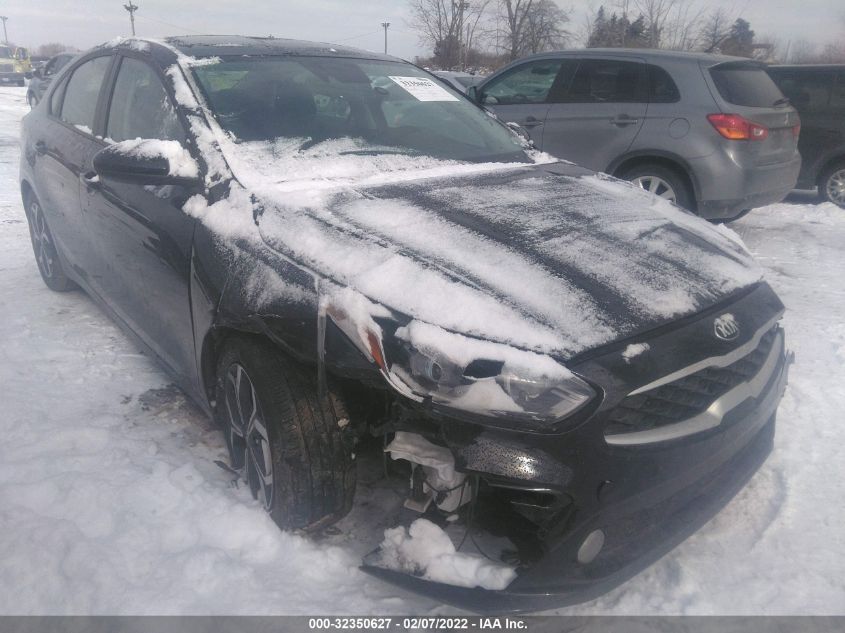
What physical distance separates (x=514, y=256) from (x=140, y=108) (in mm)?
1971

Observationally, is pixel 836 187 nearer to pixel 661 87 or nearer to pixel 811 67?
pixel 811 67

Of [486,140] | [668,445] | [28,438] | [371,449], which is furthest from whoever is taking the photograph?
[486,140]

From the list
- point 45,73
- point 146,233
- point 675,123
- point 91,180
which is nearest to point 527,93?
point 675,123

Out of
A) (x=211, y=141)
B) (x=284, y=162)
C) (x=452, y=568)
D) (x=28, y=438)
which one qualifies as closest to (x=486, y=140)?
(x=284, y=162)

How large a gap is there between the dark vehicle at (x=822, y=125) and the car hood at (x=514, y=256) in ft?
19.4

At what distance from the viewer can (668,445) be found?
1743mm

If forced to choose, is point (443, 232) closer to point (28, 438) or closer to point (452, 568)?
point (452, 568)

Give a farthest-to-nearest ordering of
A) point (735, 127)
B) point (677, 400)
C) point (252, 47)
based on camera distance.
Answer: point (735, 127), point (252, 47), point (677, 400)

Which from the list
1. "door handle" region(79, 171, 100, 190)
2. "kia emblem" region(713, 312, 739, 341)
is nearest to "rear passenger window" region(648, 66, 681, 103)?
"kia emblem" region(713, 312, 739, 341)

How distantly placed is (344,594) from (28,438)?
1.58 metres

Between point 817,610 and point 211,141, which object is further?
point 211,141

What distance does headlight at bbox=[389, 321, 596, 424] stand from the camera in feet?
5.32

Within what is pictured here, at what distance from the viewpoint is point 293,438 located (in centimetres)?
199

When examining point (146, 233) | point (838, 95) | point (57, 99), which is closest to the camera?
point (146, 233)
